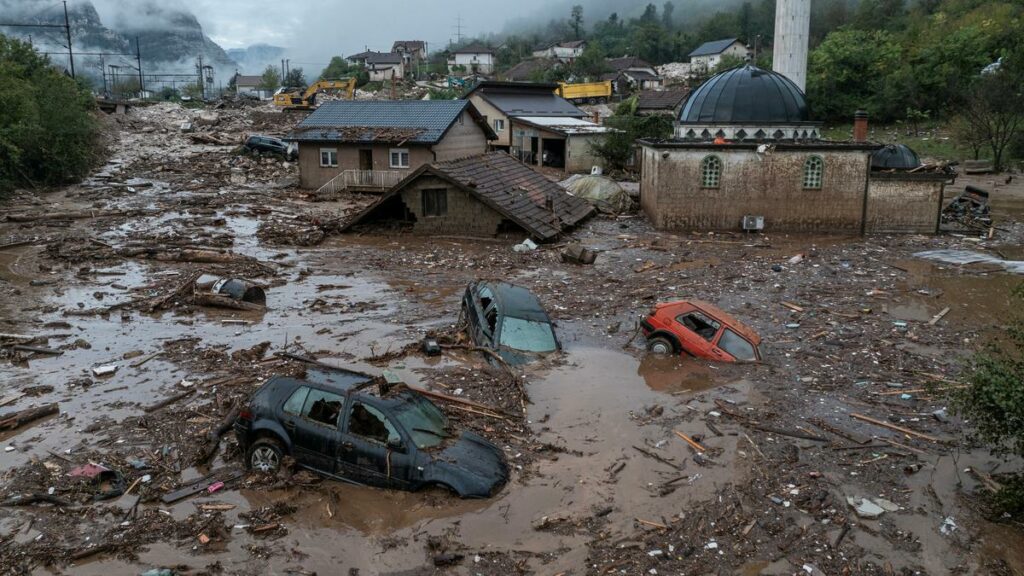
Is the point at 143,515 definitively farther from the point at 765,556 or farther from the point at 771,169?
the point at 771,169

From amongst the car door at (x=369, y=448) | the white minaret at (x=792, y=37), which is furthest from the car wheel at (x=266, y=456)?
the white minaret at (x=792, y=37)

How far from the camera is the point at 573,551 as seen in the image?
802 cm

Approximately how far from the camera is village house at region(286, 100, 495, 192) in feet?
110

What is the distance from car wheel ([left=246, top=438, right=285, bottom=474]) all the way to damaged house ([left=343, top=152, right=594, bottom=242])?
50.5 feet

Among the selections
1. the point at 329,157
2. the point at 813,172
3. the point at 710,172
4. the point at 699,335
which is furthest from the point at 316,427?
the point at 329,157

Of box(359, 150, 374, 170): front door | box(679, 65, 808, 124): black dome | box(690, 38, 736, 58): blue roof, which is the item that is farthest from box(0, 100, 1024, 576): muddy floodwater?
box(690, 38, 736, 58): blue roof

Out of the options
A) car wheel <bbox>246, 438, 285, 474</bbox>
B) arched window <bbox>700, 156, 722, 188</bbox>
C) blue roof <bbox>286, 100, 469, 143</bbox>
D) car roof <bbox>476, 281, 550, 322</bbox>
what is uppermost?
blue roof <bbox>286, 100, 469, 143</bbox>

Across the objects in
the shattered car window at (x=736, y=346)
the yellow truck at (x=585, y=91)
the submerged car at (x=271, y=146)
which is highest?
the yellow truck at (x=585, y=91)

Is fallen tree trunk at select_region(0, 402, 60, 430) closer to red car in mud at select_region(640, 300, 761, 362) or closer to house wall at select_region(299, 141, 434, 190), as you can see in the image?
red car in mud at select_region(640, 300, 761, 362)

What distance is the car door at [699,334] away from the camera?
13695 mm

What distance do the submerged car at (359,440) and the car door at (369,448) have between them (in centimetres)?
1

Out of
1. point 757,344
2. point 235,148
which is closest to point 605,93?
point 235,148

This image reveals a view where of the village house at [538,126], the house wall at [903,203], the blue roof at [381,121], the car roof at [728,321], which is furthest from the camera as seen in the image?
the village house at [538,126]

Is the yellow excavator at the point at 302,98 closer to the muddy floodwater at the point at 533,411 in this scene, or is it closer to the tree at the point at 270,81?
the tree at the point at 270,81
